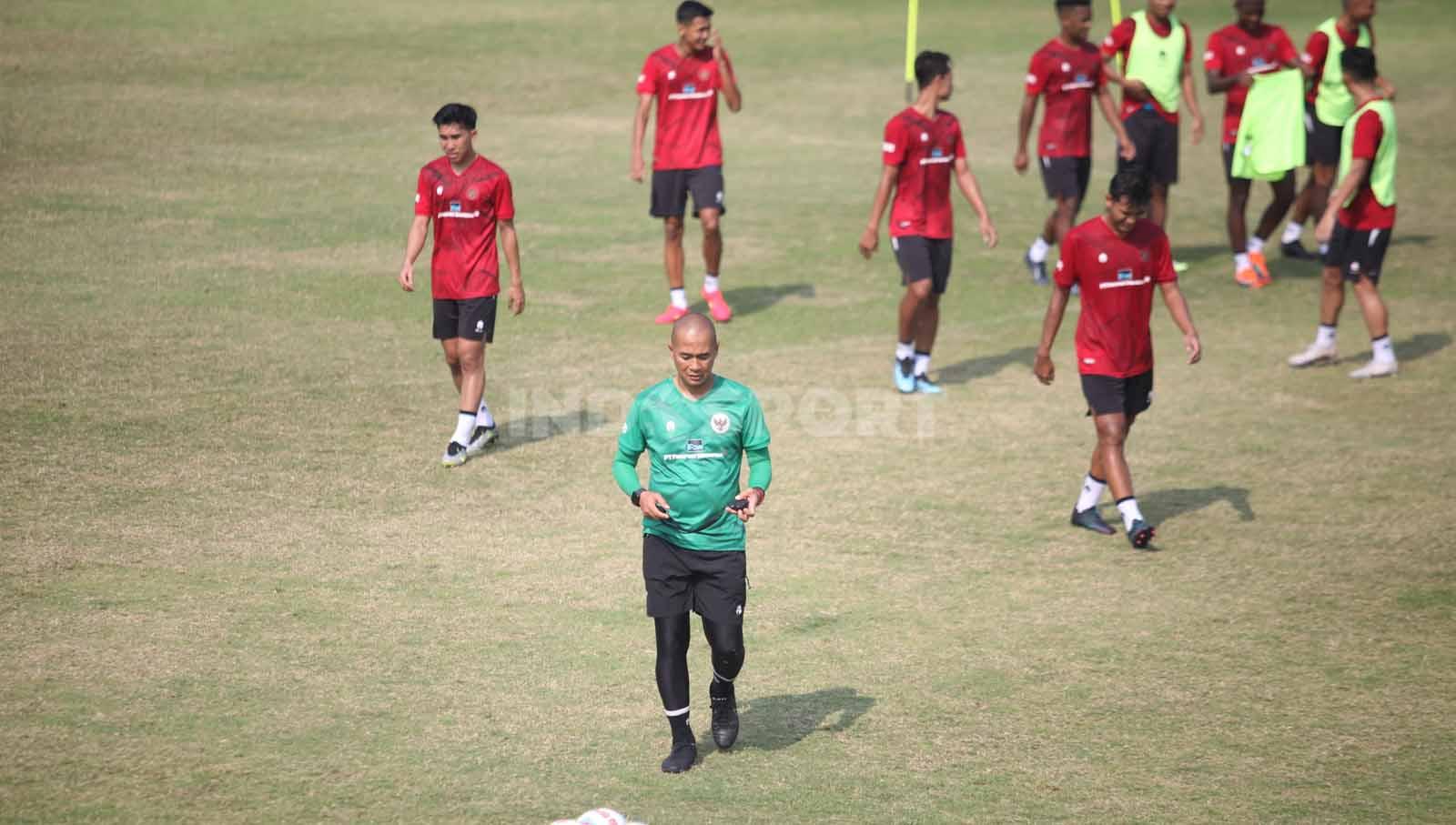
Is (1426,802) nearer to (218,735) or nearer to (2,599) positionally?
(218,735)

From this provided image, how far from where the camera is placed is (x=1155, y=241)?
32.4 ft

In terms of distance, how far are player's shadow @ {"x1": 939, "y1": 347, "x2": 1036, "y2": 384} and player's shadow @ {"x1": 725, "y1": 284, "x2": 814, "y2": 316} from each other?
2.31 m

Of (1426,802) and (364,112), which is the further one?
(364,112)

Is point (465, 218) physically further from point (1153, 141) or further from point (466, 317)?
point (1153, 141)

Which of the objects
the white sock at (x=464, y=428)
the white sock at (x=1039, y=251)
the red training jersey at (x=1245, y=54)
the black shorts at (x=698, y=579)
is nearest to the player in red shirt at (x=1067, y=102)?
the white sock at (x=1039, y=251)

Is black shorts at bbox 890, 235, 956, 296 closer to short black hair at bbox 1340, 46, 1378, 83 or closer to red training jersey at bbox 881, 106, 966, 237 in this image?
red training jersey at bbox 881, 106, 966, 237

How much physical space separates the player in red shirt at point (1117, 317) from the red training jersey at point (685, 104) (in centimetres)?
551

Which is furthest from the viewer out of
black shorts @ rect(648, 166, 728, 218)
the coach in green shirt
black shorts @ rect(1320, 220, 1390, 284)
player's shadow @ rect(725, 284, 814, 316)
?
player's shadow @ rect(725, 284, 814, 316)

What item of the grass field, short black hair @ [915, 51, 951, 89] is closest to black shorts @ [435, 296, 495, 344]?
the grass field

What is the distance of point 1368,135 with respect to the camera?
12.6m

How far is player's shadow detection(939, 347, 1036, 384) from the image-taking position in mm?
13836

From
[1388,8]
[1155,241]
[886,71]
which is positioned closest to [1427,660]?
[1155,241]

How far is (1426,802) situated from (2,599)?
7024mm

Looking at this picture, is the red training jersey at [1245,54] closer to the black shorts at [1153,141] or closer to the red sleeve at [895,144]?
the black shorts at [1153,141]
